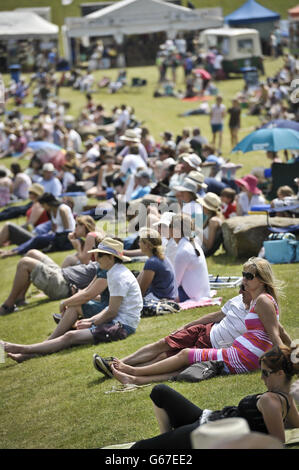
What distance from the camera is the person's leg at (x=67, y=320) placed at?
26.7 feet

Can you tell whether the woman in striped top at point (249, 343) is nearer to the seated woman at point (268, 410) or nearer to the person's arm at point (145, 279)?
the seated woman at point (268, 410)

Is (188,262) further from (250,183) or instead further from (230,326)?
(250,183)

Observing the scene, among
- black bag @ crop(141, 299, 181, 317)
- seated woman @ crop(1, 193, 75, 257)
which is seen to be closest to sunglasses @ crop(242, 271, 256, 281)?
black bag @ crop(141, 299, 181, 317)

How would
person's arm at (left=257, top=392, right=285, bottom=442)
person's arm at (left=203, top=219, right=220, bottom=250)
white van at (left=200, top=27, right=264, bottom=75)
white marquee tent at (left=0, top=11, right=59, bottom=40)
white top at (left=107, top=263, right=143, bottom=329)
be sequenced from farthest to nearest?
white marquee tent at (left=0, top=11, right=59, bottom=40) < white van at (left=200, top=27, right=264, bottom=75) < person's arm at (left=203, top=219, right=220, bottom=250) < white top at (left=107, top=263, right=143, bottom=329) < person's arm at (left=257, top=392, right=285, bottom=442)

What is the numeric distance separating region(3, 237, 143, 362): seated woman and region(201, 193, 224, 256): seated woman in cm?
329

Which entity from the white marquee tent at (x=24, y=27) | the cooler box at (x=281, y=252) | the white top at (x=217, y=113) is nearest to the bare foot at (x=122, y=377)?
the cooler box at (x=281, y=252)

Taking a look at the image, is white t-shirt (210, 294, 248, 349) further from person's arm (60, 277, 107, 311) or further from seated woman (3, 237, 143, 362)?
person's arm (60, 277, 107, 311)

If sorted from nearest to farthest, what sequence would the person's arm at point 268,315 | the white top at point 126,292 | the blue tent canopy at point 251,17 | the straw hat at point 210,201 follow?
the person's arm at point 268,315 → the white top at point 126,292 → the straw hat at point 210,201 → the blue tent canopy at point 251,17

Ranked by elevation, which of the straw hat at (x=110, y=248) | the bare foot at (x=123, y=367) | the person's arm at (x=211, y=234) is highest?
the straw hat at (x=110, y=248)

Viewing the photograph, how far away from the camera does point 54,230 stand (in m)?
13.2

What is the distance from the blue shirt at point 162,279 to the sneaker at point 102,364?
6.02ft

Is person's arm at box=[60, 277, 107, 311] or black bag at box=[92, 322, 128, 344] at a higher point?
person's arm at box=[60, 277, 107, 311]

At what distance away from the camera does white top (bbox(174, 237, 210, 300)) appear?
8.32m
